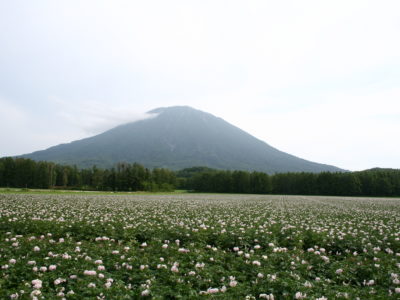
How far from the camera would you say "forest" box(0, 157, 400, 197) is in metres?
83.1

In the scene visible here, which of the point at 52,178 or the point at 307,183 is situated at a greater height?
the point at 52,178

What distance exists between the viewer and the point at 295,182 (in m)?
93.9

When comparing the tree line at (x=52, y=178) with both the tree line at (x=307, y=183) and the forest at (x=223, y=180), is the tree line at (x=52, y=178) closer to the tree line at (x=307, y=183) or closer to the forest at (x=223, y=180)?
the forest at (x=223, y=180)

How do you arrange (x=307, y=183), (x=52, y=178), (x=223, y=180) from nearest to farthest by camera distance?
(x=52, y=178)
(x=307, y=183)
(x=223, y=180)

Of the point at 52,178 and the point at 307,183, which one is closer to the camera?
the point at 52,178

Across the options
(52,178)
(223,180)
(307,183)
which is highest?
(52,178)

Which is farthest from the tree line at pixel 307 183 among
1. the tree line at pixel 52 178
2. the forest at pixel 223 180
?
the tree line at pixel 52 178

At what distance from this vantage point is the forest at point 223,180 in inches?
3273

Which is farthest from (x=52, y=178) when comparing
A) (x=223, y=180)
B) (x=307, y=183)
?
(x=307, y=183)

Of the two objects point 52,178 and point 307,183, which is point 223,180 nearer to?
point 307,183

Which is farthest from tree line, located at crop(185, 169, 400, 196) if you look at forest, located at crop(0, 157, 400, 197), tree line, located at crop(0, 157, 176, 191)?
tree line, located at crop(0, 157, 176, 191)

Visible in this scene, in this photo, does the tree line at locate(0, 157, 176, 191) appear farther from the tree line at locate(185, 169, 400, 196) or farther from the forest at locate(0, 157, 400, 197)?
the tree line at locate(185, 169, 400, 196)

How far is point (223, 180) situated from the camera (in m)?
102

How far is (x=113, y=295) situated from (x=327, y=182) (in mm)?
96421
